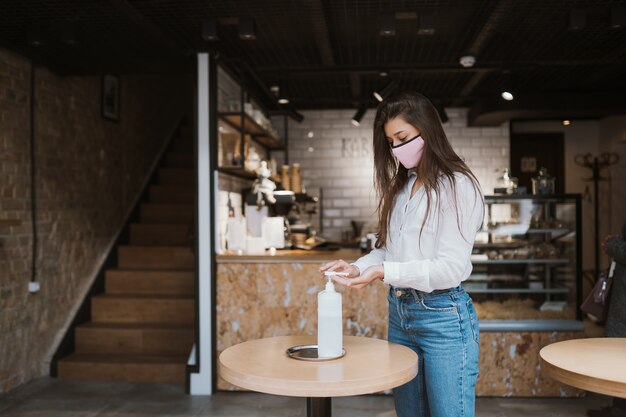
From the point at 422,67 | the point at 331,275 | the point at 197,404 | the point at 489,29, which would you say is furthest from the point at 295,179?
the point at 331,275

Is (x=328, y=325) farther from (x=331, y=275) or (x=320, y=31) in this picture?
(x=320, y=31)

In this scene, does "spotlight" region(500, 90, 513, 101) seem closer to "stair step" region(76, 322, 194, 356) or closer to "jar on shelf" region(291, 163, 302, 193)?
"jar on shelf" region(291, 163, 302, 193)

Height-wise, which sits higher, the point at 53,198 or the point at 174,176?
the point at 174,176

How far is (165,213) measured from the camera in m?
7.16

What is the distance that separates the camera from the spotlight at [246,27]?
14.3 feet

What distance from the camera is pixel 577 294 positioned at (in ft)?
14.7

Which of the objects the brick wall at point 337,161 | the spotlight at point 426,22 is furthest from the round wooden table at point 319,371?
the brick wall at point 337,161

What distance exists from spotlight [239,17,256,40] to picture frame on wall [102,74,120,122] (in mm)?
2179

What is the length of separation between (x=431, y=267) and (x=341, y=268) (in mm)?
288

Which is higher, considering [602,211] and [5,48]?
[5,48]

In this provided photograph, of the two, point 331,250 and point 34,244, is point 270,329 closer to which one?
point 331,250

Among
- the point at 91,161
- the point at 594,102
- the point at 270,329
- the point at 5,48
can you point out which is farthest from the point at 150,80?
the point at 594,102

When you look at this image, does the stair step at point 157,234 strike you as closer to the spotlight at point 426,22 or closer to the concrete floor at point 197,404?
the concrete floor at point 197,404

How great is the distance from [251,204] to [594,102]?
4.03 metres
